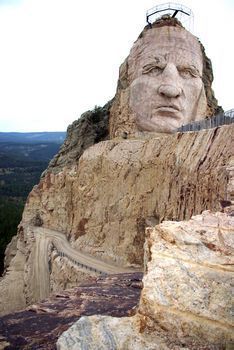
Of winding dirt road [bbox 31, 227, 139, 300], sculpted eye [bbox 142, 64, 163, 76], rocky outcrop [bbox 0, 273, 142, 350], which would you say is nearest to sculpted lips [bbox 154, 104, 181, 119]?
sculpted eye [bbox 142, 64, 163, 76]

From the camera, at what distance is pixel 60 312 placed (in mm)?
9062

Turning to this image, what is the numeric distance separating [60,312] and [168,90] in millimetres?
16615

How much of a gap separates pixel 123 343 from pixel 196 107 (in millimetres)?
21004

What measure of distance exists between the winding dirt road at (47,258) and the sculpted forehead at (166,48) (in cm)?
1119

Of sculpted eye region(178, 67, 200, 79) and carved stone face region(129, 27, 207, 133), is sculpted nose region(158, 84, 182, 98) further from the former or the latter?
sculpted eye region(178, 67, 200, 79)

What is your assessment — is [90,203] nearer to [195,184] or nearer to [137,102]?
[137,102]

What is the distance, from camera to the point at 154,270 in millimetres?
6082

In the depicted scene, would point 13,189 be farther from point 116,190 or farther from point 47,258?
point 116,190

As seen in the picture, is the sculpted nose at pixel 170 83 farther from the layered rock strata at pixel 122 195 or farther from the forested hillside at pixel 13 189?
the forested hillside at pixel 13 189

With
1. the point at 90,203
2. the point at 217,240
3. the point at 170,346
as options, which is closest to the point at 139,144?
the point at 90,203

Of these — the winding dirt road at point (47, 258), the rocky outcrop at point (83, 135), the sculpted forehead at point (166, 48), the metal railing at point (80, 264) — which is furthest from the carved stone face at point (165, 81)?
the metal railing at point (80, 264)

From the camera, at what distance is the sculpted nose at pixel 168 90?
23047 millimetres

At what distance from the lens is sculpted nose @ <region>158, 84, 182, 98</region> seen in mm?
23047

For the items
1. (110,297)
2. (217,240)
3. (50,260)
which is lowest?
(50,260)
